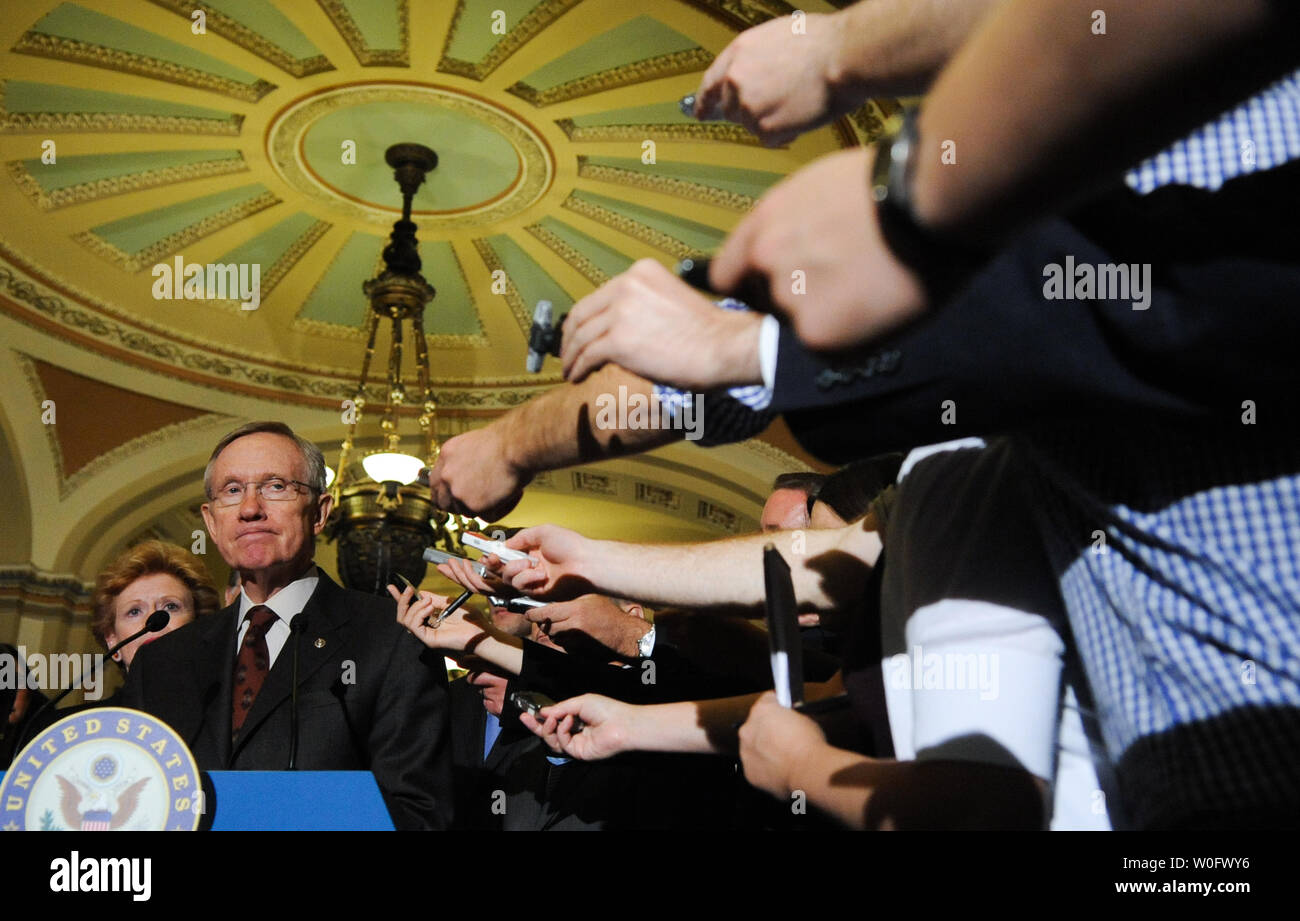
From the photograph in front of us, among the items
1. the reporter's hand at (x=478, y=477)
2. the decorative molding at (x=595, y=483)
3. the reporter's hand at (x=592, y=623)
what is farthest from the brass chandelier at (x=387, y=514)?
the reporter's hand at (x=478, y=477)

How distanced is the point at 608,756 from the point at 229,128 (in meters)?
5.93

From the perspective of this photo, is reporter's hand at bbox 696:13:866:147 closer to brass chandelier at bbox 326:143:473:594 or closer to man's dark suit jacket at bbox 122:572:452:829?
man's dark suit jacket at bbox 122:572:452:829

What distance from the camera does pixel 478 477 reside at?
4.04 ft

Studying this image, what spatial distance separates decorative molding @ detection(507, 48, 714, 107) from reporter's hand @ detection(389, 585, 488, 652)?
4.25 meters

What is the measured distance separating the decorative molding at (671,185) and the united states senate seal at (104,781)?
577cm

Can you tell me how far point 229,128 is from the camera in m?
6.60

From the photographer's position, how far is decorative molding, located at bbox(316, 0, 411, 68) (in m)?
5.71

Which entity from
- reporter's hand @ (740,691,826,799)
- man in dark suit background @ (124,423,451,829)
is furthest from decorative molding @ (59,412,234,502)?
reporter's hand @ (740,691,826,799)

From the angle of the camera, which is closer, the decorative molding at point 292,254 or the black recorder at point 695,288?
the black recorder at point 695,288

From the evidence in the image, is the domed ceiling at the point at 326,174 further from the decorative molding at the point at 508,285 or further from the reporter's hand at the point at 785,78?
the reporter's hand at the point at 785,78

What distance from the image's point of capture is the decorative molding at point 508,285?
309 inches

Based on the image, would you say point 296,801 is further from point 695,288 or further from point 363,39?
point 363,39
